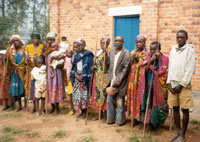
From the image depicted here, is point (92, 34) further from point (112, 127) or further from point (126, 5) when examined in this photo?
point (112, 127)

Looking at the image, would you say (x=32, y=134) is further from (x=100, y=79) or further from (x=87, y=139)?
(x=100, y=79)

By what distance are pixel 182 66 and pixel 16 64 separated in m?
3.94

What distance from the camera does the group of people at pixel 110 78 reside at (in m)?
3.57

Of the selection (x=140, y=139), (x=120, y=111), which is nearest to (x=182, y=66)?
(x=140, y=139)

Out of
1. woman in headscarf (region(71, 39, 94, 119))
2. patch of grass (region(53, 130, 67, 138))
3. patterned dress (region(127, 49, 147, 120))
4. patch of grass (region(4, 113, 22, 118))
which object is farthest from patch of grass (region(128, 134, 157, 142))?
patch of grass (region(4, 113, 22, 118))

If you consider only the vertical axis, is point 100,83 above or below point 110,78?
below

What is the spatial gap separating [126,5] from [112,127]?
451cm

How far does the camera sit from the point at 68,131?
4254 mm

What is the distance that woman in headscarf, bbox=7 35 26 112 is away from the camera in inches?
213

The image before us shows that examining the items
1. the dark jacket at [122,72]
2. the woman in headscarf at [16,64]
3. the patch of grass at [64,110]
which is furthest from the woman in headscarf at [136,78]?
the woman in headscarf at [16,64]

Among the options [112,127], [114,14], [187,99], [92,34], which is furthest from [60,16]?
[187,99]

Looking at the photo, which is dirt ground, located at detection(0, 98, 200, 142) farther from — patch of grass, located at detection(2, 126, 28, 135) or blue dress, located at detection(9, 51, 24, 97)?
blue dress, located at detection(9, 51, 24, 97)

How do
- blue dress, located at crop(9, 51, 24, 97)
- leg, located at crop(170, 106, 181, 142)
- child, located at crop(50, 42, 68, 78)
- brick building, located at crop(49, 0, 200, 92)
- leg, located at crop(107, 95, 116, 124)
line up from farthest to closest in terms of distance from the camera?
brick building, located at crop(49, 0, 200, 92), blue dress, located at crop(9, 51, 24, 97), child, located at crop(50, 42, 68, 78), leg, located at crop(107, 95, 116, 124), leg, located at crop(170, 106, 181, 142)

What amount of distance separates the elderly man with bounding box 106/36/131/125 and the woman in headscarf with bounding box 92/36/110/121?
135 mm
